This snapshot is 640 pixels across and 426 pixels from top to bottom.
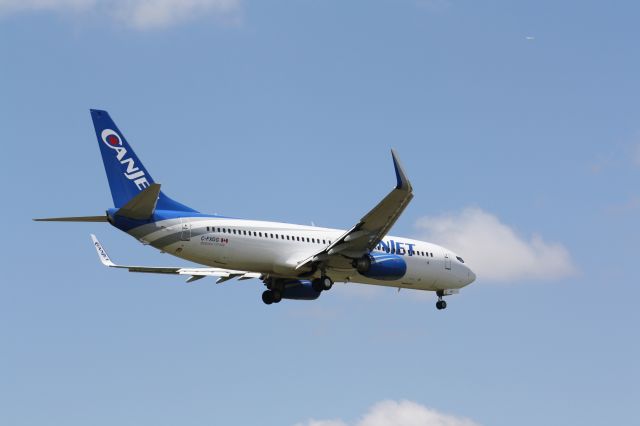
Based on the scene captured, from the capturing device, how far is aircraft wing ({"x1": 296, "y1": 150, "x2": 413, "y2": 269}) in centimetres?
5292

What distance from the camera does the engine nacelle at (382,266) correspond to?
5862cm

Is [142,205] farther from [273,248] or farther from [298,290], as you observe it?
[298,290]

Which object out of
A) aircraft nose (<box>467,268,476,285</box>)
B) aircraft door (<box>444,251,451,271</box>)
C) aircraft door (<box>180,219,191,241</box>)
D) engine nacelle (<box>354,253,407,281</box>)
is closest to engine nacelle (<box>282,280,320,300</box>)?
engine nacelle (<box>354,253,407,281</box>)

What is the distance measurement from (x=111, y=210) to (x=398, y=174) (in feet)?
41.9

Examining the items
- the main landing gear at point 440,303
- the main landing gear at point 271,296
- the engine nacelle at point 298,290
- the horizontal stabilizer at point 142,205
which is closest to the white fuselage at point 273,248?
the main landing gear at point 440,303

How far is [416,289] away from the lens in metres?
64.6

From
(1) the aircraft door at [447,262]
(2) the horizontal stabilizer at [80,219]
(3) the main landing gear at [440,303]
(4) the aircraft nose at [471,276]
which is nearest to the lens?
(2) the horizontal stabilizer at [80,219]

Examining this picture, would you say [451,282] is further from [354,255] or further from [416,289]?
[354,255]

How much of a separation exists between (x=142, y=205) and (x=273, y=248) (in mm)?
7522

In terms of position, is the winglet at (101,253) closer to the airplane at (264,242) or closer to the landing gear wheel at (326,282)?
the airplane at (264,242)

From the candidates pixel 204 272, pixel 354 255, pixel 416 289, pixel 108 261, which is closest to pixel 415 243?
pixel 416 289

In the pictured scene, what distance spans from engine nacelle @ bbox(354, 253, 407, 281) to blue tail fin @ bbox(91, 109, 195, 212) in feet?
30.9

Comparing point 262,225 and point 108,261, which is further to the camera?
point 108,261

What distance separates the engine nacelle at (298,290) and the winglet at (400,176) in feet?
38.6
